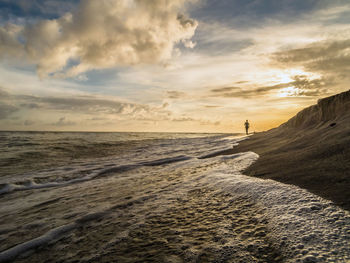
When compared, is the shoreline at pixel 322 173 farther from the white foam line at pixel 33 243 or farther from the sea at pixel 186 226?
the white foam line at pixel 33 243

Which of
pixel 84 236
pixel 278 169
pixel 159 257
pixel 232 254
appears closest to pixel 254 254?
pixel 232 254

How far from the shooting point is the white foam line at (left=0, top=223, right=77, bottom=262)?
269cm

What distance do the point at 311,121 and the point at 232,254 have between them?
13704 millimetres

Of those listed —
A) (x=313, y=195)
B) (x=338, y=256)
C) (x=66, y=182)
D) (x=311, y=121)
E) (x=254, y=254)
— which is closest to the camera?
(x=338, y=256)

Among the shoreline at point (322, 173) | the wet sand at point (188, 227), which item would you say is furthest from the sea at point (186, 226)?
the shoreline at point (322, 173)

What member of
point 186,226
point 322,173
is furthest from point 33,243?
point 322,173

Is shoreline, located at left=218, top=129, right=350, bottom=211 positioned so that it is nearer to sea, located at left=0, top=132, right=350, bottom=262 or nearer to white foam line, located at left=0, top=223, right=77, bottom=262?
Result: sea, located at left=0, top=132, right=350, bottom=262

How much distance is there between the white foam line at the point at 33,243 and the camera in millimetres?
2686

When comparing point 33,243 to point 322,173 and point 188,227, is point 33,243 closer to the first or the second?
point 188,227

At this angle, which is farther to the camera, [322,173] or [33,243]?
[322,173]

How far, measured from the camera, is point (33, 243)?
293 centimetres

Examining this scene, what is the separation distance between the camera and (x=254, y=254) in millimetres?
2033

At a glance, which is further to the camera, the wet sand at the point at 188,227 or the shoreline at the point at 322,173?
the shoreline at the point at 322,173

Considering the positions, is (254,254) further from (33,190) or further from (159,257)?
(33,190)
